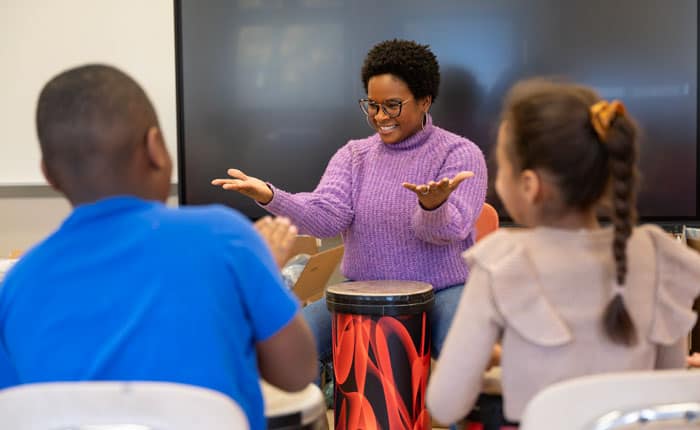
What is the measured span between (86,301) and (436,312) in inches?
52.1

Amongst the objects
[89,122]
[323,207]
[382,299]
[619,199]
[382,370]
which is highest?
[89,122]

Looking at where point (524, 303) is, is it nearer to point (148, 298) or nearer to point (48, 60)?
point (148, 298)

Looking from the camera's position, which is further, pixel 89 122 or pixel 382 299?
pixel 382 299

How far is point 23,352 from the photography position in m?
1.08

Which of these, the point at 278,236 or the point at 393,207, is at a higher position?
the point at 278,236

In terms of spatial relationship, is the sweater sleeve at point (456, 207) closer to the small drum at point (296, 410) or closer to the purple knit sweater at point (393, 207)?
the purple knit sweater at point (393, 207)

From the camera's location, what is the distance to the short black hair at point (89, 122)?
1057 millimetres

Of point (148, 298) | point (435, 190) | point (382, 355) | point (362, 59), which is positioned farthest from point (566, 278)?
point (362, 59)

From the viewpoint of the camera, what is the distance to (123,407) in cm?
89

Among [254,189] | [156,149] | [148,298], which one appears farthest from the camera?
[254,189]

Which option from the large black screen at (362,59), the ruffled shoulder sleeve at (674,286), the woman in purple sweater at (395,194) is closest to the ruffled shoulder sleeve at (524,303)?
the ruffled shoulder sleeve at (674,286)

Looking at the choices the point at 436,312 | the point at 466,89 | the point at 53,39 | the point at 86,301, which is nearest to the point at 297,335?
the point at 86,301

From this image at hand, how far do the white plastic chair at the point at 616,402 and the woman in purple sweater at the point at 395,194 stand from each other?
3.96 feet

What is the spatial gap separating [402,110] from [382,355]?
31.2 inches
